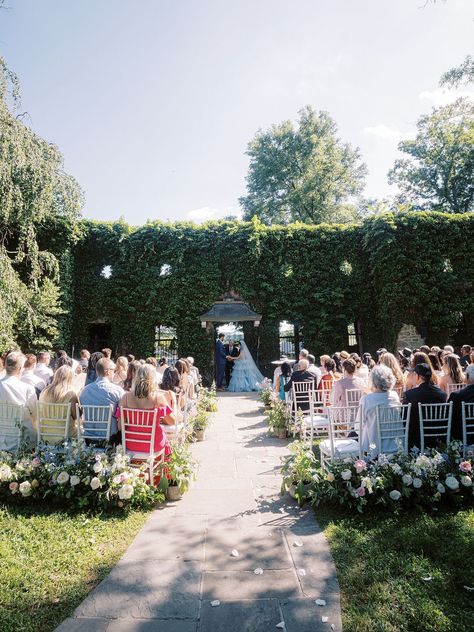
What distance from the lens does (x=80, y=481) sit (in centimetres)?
406

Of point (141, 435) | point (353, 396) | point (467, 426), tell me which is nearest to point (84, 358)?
point (141, 435)

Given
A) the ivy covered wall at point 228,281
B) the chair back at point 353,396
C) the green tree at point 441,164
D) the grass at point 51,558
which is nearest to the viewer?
the grass at point 51,558

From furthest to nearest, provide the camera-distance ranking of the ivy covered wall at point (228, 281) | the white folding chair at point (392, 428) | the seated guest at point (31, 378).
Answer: the ivy covered wall at point (228, 281)
the seated guest at point (31, 378)
the white folding chair at point (392, 428)

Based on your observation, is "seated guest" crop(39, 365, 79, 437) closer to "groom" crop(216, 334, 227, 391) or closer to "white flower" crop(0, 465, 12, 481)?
"white flower" crop(0, 465, 12, 481)

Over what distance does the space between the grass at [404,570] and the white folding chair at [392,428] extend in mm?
714

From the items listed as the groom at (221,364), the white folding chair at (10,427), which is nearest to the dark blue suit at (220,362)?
the groom at (221,364)

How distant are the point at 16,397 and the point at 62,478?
132 cm

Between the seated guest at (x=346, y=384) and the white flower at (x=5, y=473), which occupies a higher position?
the seated guest at (x=346, y=384)

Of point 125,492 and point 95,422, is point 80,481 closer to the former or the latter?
point 125,492

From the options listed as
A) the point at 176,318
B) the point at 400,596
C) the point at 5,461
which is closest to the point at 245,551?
the point at 400,596

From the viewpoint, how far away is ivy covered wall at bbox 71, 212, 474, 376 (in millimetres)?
16031

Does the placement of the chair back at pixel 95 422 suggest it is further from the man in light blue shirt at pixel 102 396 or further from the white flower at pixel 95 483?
the white flower at pixel 95 483

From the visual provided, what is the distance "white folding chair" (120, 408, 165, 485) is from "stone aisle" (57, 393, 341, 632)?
1.72 feet

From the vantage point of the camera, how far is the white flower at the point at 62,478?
13.1 ft
